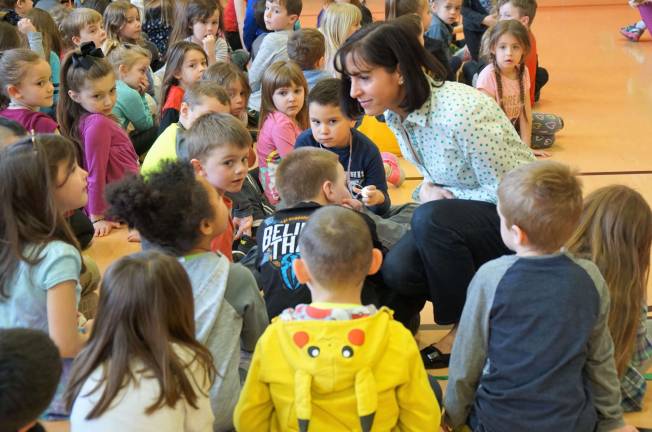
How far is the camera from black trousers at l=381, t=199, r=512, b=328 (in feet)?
8.63

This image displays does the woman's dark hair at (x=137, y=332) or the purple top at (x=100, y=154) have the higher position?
the woman's dark hair at (x=137, y=332)

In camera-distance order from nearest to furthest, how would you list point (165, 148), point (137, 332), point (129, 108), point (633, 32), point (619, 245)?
1. point (137, 332)
2. point (619, 245)
3. point (165, 148)
4. point (129, 108)
5. point (633, 32)

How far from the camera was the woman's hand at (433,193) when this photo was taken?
2.87m

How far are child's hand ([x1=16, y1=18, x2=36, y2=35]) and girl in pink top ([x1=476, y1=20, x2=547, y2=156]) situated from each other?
9.36 ft

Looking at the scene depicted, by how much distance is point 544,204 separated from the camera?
202 centimetres

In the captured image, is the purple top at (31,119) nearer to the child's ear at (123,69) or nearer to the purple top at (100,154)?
the purple top at (100,154)

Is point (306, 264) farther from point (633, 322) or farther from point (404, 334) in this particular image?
point (633, 322)

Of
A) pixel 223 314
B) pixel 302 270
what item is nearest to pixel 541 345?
pixel 302 270

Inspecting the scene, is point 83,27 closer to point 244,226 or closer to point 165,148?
point 165,148

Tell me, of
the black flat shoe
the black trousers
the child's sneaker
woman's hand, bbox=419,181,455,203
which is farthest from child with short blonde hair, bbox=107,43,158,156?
the child's sneaker

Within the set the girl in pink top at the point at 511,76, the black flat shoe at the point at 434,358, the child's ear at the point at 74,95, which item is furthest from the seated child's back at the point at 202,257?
the girl in pink top at the point at 511,76

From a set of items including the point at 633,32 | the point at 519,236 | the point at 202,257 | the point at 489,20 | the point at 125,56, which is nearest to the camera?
the point at 519,236

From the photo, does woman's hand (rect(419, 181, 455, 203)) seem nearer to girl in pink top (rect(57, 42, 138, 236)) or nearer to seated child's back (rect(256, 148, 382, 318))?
seated child's back (rect(256, 148, 382, 318))

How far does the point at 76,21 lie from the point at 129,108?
1.13 m
